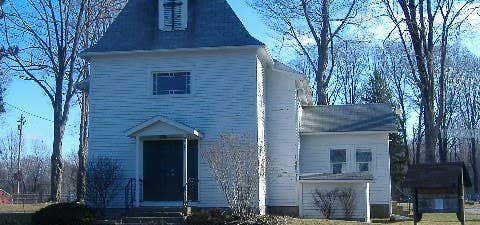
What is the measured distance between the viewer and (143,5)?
24.3 m

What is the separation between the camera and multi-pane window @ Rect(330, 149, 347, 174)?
2684 centimetres

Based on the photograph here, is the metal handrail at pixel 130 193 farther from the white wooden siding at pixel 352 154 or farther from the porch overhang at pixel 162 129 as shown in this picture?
the white wooden siding at pixel 352 154

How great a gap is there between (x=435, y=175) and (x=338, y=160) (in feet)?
32.8

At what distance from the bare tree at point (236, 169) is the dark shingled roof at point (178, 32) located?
12.3 feet

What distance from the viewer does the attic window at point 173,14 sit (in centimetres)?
2350

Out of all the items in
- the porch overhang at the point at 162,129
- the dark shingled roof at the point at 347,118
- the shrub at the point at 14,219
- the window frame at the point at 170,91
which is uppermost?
the window frame at the point at 170,91

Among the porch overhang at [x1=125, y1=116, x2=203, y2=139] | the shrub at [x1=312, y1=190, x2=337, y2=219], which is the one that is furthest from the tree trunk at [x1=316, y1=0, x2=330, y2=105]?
the porch overhang at [x1=125, y1=116, x2=203, y2=139]

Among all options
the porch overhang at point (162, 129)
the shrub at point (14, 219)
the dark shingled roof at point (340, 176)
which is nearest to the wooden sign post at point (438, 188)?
the dark shingled roof at point (340, 176)

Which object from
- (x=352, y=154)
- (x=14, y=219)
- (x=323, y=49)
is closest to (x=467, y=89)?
(x=323, y=49)

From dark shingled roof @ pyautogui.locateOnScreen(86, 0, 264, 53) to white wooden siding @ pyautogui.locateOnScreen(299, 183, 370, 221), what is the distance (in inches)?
244

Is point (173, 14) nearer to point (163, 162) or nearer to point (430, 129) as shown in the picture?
point (163, 162)

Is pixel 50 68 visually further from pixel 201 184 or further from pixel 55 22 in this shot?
pixel 201 184

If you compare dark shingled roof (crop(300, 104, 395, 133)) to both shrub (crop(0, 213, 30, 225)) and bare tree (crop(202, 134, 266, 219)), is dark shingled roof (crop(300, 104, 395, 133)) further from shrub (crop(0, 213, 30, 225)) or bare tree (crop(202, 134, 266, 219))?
shrub (crop(0, 213, 30, 225))

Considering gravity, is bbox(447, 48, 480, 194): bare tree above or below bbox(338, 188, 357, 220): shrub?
above
